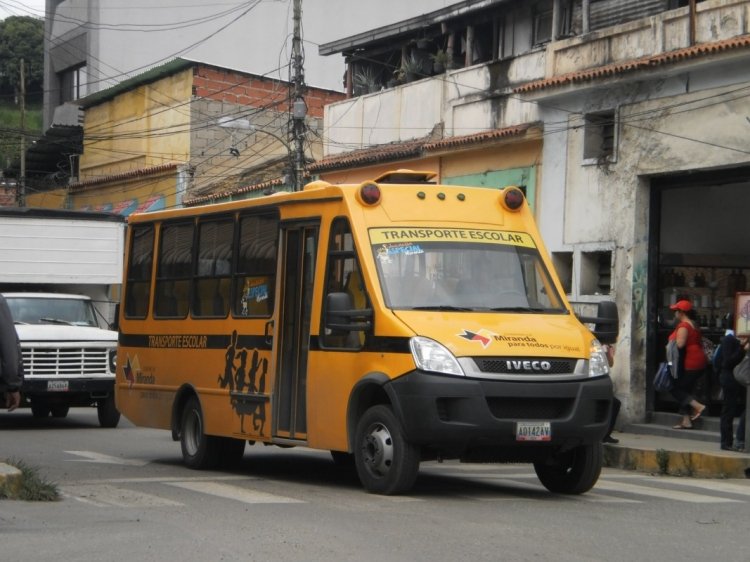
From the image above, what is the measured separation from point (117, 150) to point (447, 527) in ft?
128

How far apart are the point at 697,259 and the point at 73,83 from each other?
39.8 metres

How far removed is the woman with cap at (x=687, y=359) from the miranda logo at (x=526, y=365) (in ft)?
30.1

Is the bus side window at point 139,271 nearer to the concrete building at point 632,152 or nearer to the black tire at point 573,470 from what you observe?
the black tire at point 573,470

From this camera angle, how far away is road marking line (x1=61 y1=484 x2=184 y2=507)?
10148 millimetres

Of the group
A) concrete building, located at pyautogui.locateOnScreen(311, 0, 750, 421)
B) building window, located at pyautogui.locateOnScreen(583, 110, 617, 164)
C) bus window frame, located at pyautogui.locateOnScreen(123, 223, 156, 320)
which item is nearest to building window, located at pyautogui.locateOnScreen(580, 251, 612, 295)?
concrete building, located at pyautogui.locateOnScreen(311, 0, 750, 421)

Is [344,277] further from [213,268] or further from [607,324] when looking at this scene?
[213,268]

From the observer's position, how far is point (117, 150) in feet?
152

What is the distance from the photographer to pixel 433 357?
34.0ft

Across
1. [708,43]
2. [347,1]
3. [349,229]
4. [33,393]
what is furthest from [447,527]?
[347,1]

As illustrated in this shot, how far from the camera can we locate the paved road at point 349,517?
26.3 feet

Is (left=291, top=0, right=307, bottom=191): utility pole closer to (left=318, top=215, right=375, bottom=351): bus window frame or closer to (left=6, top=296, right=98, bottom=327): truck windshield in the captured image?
(left=6, top=296, right=98, bottom=327): truck windshield

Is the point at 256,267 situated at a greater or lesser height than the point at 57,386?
greater

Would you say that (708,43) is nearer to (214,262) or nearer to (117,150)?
(214,262)

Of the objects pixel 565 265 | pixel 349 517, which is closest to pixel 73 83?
pixel 565 265
